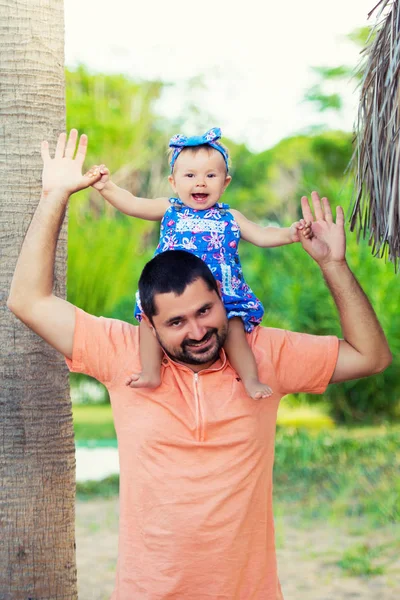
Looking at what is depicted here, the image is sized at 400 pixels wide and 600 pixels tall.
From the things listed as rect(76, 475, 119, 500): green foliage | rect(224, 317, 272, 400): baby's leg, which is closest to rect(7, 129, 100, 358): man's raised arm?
rect(224, 317, 272, 400): baby's leg

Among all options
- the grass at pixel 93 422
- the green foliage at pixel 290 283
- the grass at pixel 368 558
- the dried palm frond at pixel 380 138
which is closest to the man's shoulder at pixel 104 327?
the dried palm frond at pixel 380 138

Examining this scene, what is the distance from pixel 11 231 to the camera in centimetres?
366

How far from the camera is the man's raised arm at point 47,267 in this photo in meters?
3.04

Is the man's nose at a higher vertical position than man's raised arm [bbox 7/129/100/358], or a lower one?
lower

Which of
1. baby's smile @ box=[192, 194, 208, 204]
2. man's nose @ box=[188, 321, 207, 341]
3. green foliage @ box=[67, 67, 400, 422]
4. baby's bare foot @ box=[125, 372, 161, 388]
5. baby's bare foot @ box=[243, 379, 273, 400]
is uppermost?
baby's smile @ box=[192, 194, 208, 204]

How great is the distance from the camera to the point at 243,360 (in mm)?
3178

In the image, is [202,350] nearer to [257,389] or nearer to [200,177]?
[257,389]

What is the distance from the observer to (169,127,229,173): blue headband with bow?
12.0 feet

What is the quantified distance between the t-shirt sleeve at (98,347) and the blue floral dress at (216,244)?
0.29 m

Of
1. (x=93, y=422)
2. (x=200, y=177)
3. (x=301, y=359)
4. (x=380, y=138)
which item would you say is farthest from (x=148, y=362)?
(x=93, y=422)

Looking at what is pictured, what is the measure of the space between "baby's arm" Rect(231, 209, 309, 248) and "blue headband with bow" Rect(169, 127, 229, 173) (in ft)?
0.84

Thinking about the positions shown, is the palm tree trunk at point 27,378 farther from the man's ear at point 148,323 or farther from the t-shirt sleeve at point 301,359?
the t-shirt sleeve at point 301,359

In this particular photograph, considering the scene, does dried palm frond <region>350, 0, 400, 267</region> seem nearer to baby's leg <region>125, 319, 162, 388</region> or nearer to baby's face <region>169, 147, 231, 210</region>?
baby's face <region>169, 147, 231, 210</region>

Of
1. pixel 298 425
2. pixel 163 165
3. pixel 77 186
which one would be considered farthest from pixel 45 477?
pixel 163 165
